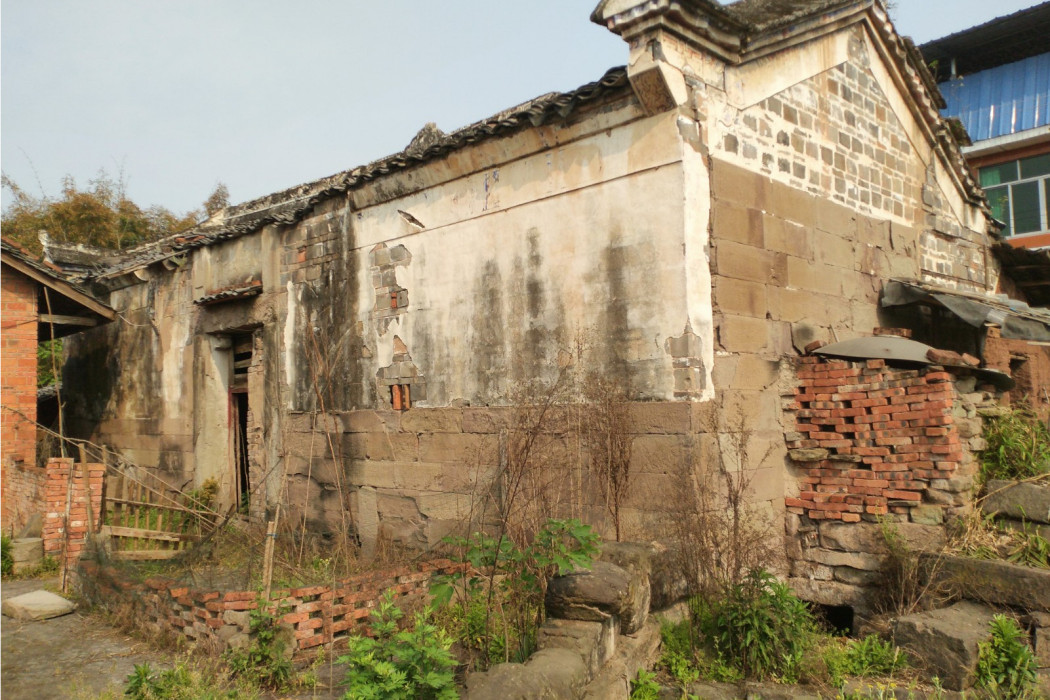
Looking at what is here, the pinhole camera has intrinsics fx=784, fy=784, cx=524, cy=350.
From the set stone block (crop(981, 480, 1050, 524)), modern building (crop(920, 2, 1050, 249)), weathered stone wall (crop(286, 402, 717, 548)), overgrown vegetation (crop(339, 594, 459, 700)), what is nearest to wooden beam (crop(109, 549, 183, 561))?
weathered stone wall (crop(286, 402, 717, 548))

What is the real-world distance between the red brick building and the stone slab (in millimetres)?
3411

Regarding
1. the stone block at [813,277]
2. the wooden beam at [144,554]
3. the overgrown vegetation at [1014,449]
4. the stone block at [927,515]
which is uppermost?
the stone block at [813,277]

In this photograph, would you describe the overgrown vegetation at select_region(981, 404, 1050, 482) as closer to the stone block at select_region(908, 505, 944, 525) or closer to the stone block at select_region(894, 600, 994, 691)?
the stone block at select_region(908, 505, 944, 525)

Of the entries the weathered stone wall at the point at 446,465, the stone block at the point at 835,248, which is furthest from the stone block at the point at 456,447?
the stone block at the point at 835,248

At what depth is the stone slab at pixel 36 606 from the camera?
699cm

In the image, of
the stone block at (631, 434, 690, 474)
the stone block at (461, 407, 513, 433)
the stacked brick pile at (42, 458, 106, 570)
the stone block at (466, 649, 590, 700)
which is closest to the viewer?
the stone block at (466, 649, 590, 700)

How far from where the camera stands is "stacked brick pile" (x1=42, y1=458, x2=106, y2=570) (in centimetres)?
838

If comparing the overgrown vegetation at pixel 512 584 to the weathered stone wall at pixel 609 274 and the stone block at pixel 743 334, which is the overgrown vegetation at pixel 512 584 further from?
the stone block at pixel 743 334

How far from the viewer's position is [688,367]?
5.91 metres

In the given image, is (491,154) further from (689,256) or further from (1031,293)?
(1031,293)

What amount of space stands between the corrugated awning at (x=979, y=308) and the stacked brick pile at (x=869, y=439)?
1.30m

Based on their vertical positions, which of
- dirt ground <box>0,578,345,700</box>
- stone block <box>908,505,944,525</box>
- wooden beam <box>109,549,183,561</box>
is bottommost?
dirt ground <box>0,578,345,700</box>

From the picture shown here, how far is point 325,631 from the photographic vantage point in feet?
19.1

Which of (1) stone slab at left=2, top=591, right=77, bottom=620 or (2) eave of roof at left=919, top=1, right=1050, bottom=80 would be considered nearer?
(1) stone slab at left=2, top=591, right=77, bottom=620
